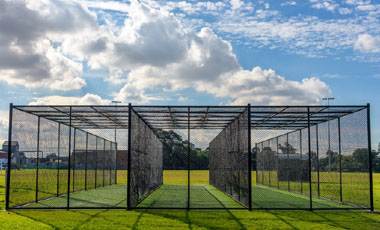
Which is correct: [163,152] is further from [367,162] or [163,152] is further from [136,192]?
[367,162]

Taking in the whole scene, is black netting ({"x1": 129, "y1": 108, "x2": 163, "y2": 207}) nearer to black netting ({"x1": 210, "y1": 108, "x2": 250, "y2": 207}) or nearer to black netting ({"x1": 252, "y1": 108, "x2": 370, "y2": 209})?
black netting ({"x1": 210, "y1": 108, "x2": 250, "y2": 207})

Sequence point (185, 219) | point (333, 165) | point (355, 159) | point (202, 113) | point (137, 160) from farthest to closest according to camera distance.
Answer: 1. point (333, 165)
2. point (137, 160)
3. point (355, 159)
4. point (202, 113)
5. point (185, 219)

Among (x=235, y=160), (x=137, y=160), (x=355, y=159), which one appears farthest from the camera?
(x=235, y=160)

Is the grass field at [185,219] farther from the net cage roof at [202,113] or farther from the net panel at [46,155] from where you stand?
the net panel at [46,155]

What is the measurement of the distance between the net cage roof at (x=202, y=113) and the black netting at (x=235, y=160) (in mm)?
462

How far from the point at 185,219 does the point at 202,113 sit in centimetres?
392

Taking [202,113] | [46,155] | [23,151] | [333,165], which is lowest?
[333,165]

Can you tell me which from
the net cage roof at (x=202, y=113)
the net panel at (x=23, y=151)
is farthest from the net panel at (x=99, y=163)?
the net panel at (x=23, y=151)

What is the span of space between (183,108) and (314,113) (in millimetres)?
4173

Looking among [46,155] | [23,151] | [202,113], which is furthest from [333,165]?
[46,155]

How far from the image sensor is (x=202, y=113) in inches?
516

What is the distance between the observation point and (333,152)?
14789 millimetres

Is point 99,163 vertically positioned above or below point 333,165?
below

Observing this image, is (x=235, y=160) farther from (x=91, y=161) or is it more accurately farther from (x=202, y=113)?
(x=91, y=161)
